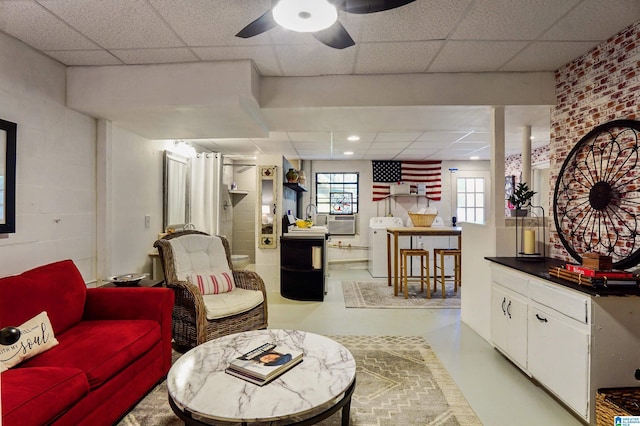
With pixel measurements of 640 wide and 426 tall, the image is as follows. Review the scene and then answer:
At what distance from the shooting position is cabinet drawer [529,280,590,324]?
2.01 meters

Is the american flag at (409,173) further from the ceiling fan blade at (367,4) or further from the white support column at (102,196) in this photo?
the ceiling fan blade at (367,4)

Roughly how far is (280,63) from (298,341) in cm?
224

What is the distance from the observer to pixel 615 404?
1.80 meters

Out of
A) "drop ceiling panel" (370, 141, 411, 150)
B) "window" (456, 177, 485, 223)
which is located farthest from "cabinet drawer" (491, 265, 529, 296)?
"window" (456, 177, 485, 223)

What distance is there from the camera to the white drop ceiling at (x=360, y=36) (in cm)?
217

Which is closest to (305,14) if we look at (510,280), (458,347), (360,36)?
(360,36)

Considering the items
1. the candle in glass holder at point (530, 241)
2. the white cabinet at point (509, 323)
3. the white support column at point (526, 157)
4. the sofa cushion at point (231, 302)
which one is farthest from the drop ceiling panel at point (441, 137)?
the sofa cushion at point (231, 302)

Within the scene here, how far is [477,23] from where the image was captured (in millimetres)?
2340

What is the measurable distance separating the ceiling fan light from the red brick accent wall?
213 cm

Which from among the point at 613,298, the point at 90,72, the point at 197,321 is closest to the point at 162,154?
the point at 90,72

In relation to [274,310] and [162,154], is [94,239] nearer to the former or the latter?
[162,154]

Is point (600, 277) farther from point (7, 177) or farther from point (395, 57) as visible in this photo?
point (7, 177)

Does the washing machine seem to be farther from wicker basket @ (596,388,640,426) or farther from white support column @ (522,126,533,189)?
wicker basket @ (596,388,640,426)

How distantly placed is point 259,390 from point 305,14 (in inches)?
74.4
